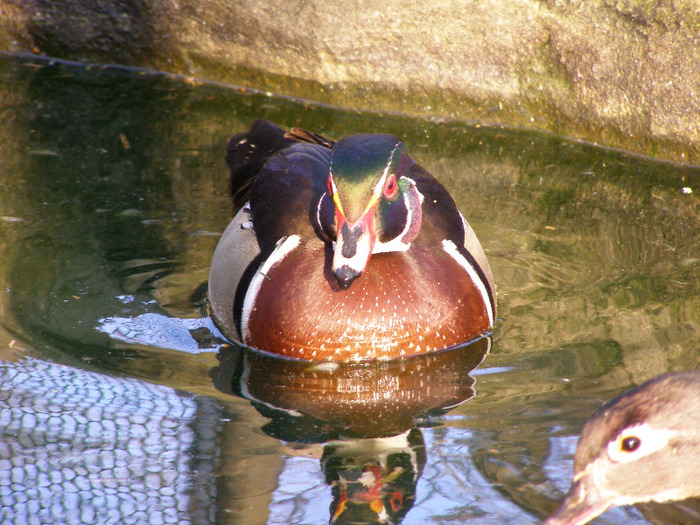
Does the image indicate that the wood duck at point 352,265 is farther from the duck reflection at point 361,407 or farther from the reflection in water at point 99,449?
the reflection in water at point 99,449

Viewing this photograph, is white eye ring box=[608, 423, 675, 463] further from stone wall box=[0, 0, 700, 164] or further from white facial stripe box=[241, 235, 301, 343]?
stone wall box=[0, 0, 700, 164]

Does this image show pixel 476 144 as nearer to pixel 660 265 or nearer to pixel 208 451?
pixel 660 265

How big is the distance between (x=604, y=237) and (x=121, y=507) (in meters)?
3.05

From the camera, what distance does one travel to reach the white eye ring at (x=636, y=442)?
8.40 ft

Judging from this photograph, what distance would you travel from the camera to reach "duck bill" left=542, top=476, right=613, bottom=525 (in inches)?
102

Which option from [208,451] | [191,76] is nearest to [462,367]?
[208,451]

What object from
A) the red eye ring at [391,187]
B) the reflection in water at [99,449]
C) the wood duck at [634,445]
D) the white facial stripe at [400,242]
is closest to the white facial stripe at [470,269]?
the white facial stripe at [400,242]

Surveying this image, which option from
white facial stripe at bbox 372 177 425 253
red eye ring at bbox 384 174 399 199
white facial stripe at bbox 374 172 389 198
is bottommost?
white facial stripe at bbox 372 177 425 253

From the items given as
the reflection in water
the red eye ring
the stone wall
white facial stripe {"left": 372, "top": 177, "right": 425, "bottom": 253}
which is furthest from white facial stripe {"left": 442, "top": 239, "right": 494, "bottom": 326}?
the stone wall

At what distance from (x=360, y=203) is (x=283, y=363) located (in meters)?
0.78

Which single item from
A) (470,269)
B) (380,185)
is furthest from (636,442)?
(470,269)

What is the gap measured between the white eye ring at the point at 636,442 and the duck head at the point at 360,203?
1.24 metres

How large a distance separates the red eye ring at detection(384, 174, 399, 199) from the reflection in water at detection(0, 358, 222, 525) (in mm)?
1074

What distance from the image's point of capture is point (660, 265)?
4.65 metres
